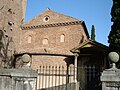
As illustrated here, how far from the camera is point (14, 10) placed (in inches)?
1094

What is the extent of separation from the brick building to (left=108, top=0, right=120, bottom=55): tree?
685 centimetres

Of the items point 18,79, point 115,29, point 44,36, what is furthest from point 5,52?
point 18,79

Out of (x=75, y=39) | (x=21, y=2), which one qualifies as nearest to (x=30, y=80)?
(x=75, y=39)

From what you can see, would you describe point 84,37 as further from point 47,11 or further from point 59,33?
point 47,11

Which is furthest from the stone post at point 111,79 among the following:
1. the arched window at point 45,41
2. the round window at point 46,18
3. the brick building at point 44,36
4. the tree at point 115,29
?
the round window at point 46,18

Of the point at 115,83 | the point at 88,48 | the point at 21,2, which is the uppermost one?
the point at 21,2

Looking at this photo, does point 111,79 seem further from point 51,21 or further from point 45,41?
point 51,21

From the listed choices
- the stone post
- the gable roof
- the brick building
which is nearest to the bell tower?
the brick building

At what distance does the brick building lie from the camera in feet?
77.4

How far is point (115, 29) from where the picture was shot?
15.2 metres

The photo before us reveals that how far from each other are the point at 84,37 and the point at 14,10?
9.85 m

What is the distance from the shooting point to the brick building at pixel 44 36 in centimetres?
2358

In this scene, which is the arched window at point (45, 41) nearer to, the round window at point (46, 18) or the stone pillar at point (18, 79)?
the round window at point (46, 18)

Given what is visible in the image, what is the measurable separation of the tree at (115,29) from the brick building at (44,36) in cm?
685
